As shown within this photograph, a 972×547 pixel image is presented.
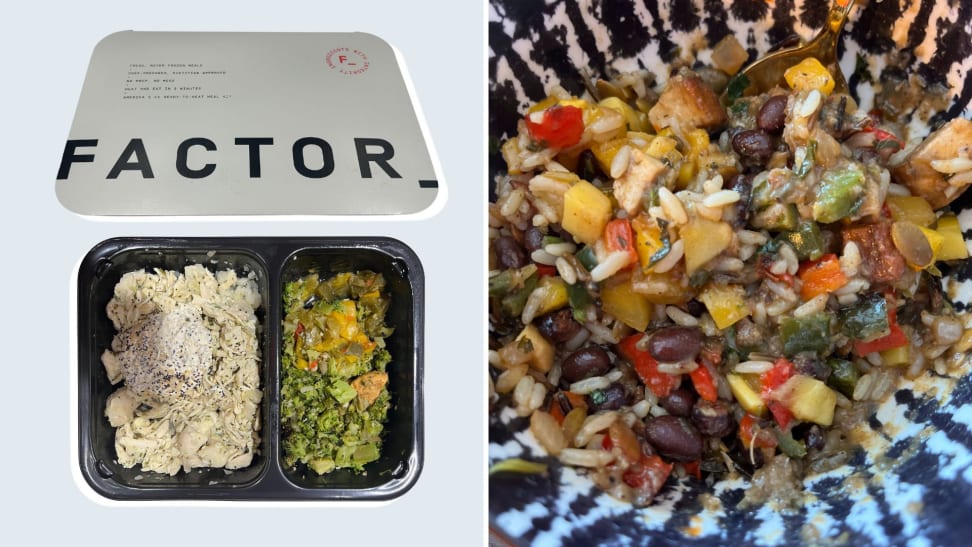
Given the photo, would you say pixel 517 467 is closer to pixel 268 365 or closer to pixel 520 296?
pixel 520 296

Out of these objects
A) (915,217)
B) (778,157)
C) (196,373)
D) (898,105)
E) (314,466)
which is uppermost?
(898,105)

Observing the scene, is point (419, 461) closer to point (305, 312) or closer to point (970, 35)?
point (305, 312)

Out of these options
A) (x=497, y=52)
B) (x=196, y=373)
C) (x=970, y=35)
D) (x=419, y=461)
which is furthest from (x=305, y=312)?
(x=970, y=35)

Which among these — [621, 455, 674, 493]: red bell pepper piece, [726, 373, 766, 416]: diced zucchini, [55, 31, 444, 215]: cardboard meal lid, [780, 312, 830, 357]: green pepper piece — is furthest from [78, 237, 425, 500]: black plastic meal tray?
[780, 312, 830, 357]: green pepper piece

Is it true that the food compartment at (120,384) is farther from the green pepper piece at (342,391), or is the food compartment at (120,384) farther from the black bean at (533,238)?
the black bean at (533,238)

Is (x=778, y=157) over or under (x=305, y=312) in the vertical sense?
over

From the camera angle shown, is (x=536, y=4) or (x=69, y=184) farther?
(x=536, y=4)
